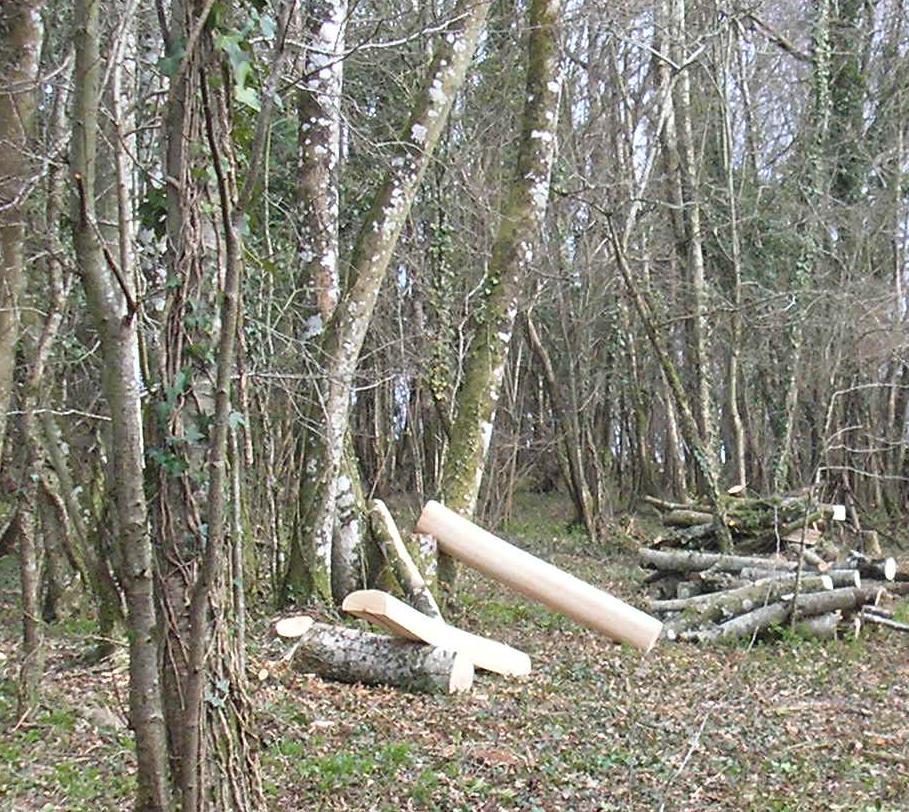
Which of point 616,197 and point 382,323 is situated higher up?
point 616,197

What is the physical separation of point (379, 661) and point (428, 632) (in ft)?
1.38

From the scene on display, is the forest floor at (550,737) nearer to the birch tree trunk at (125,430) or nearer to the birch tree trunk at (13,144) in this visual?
the birch tree trunk at (13,144)

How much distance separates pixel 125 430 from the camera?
313 centimetres

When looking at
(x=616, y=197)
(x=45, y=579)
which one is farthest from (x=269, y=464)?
(x=616, y=197)

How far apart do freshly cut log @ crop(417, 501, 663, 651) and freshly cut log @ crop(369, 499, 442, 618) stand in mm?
366

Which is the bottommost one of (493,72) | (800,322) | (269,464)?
(269,464)

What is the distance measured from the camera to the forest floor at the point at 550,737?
18.4 ft

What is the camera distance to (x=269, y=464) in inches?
443

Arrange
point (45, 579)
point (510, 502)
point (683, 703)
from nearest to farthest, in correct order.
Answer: point (683, 703), point (45, 579), point (510, 502)

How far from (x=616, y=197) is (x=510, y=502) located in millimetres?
6429

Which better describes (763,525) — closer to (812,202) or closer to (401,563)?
(401,563)

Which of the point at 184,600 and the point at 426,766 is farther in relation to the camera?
the point at 426,766

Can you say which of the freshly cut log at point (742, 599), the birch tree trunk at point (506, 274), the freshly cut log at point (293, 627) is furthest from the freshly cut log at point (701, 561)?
the freshly cut log at point (293, 627)

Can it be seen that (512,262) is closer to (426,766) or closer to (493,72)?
(426,766)
